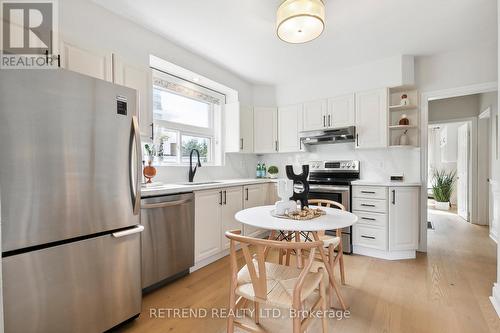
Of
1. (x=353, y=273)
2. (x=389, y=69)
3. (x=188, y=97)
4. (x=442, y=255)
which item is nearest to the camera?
(x=353, y=273)

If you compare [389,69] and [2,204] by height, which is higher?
[389,69]

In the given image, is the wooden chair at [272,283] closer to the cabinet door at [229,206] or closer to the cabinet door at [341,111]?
the cabinet door at [229,206]

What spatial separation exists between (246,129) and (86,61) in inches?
96.0

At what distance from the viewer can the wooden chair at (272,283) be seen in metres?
1.13

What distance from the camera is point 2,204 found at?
3.72 feet

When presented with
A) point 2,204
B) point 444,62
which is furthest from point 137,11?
point 444,62

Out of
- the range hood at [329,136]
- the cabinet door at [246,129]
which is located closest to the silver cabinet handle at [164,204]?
the cabinet door at [246,129]

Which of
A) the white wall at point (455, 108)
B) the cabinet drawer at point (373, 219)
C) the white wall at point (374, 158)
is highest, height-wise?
the white wall at point (455, 108)

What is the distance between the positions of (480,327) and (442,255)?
1577mm

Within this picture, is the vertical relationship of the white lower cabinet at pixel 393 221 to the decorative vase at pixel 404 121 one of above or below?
below

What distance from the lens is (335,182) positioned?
334 centimetres

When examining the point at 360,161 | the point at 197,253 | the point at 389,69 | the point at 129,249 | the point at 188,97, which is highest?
the point at 389,69

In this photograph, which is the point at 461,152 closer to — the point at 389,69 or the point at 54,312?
the point at 389,69

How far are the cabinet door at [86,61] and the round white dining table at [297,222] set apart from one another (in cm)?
164
